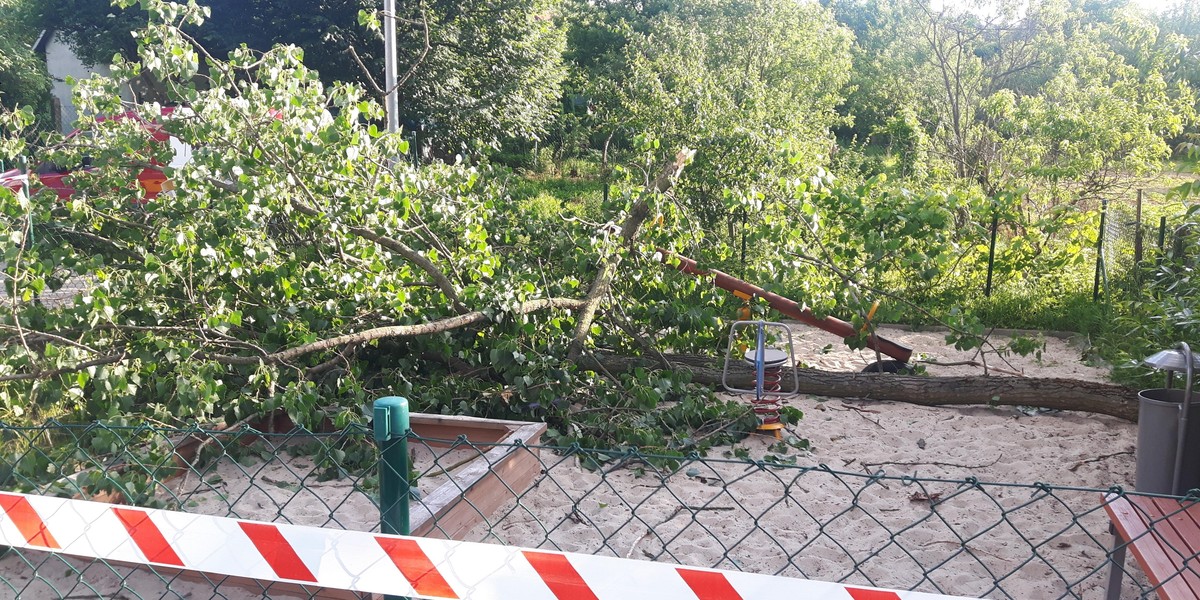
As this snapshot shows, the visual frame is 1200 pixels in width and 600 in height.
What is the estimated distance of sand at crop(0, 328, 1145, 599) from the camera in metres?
3.34

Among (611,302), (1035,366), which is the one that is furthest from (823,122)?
(611,302)

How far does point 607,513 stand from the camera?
3.99 metres

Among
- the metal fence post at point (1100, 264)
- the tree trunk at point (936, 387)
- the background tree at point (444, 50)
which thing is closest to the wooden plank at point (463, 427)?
the tree trunk at point (936, 387)

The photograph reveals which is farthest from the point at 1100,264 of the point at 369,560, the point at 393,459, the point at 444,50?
the point at 444,50

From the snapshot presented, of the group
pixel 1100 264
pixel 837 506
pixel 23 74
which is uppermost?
pixel 23 74

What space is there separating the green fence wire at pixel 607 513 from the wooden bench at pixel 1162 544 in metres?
0.20

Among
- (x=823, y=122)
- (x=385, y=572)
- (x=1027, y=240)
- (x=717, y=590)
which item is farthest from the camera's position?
(x=823, y=122)

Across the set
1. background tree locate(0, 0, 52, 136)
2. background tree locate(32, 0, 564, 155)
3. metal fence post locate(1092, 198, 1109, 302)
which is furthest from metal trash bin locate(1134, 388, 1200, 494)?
background tree locate(0, 0, 52, 136)

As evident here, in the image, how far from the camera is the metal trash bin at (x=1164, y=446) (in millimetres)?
3648

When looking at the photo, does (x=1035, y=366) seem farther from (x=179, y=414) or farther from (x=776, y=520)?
(x=179, y=414)

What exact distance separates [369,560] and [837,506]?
2.84 m

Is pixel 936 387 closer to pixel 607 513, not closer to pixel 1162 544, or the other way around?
pixel 607 513

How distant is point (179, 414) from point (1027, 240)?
7353 mm

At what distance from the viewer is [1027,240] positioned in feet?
27.8
